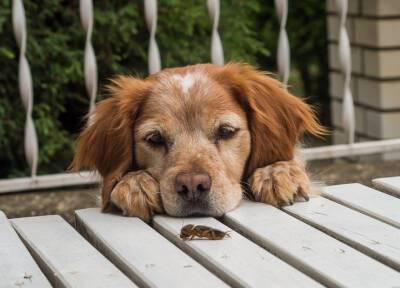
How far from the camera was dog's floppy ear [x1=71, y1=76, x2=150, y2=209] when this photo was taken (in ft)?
10.4

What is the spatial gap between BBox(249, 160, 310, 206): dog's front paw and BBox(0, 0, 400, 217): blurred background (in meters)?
1.86

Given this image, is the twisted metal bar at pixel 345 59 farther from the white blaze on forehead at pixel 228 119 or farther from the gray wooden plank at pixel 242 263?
the gray wooden plank at pixel 242 263

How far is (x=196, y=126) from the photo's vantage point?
10.1 feet

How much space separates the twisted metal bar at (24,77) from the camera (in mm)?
3961

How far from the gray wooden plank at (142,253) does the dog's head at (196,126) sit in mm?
298

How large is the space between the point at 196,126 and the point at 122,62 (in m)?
2.82

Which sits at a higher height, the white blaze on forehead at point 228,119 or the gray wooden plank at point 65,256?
the white blaze on forehead at point 228,119

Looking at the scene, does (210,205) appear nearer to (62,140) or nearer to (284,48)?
(284,48)

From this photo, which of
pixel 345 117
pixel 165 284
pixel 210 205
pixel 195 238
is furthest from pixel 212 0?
pixel 165 284

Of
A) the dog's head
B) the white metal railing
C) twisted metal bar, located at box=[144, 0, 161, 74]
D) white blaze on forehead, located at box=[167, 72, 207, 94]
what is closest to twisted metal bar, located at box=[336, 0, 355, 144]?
the white metal railing

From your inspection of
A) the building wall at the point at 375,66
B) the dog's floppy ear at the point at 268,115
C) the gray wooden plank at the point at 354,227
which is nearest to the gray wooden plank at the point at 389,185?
the gray wooden plank at the point at 354,227

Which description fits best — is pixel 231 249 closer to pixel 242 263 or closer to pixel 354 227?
pixel 242 263

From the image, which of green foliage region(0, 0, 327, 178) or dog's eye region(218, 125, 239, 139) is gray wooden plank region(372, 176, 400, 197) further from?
green foliage region(0, 0, 327, 178)

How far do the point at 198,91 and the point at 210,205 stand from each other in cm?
46
